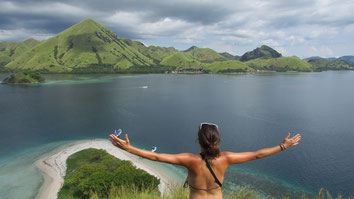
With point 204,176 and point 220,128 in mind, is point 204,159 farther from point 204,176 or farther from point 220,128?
point 220,128

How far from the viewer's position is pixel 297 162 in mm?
41969

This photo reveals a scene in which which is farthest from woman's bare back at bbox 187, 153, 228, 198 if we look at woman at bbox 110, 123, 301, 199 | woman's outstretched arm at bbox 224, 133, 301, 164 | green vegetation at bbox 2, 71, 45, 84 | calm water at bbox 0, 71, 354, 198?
green vegetation at bbox 2, 71, 45, 84

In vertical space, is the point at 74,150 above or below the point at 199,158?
below

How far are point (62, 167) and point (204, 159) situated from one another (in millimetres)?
41538

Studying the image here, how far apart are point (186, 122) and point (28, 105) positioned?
73.8m

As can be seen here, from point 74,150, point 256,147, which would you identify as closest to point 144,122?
point 74,150

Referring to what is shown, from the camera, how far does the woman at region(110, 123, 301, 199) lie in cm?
467

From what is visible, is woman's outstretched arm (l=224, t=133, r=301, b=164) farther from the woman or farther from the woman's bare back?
the woman's bare back

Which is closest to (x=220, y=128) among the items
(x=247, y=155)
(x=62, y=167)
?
(x=62, y=167)

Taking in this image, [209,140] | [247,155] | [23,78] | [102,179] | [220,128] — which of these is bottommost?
[220,128]

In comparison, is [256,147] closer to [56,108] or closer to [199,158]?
[199,158]

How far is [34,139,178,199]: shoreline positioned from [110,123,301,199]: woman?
23.9m

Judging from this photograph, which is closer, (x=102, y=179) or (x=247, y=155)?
(x=247, y=155)

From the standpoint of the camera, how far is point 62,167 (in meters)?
39.0
